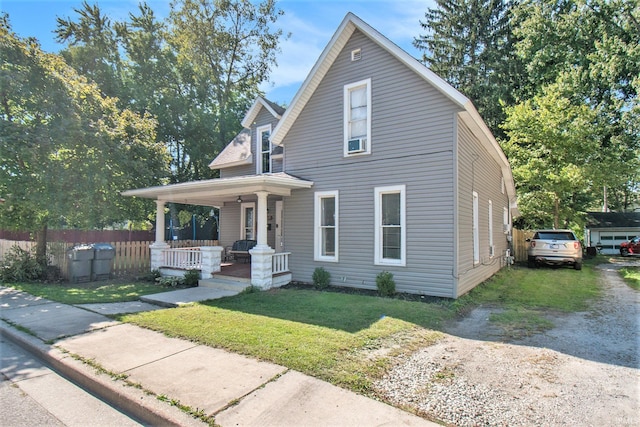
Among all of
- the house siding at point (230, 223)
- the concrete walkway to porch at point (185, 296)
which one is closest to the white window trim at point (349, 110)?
the concrete walkway to porch at point (185, 296)

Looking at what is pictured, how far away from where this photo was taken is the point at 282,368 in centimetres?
393

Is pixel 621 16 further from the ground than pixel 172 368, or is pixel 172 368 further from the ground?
pixel 621 16

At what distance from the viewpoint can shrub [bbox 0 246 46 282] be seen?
1031cm

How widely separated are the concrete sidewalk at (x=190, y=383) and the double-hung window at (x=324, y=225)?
16.5 feet

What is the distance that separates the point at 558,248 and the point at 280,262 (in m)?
11.1

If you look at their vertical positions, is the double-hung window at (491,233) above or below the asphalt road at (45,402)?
above

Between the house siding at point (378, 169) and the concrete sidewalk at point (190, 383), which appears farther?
the house siding at point (378, 169)

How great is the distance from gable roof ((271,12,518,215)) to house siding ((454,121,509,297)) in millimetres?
302

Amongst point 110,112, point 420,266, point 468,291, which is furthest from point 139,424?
point 110,112

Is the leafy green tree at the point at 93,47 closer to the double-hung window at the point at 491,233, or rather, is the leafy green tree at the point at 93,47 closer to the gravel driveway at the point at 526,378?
the double-hung window at the point at 491,233

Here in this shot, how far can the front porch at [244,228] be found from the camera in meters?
8.87

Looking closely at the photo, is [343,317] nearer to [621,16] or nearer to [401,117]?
[401,117]

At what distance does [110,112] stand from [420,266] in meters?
12.1

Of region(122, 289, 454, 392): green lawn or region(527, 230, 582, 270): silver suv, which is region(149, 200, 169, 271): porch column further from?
region(527, 230, 582, 270): silver suv
